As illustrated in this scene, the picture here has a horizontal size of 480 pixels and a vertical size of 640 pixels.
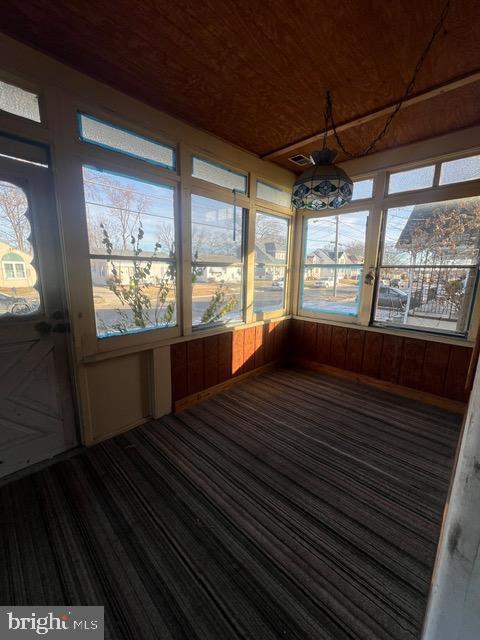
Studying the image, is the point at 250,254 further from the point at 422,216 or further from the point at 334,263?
the point at 422,216

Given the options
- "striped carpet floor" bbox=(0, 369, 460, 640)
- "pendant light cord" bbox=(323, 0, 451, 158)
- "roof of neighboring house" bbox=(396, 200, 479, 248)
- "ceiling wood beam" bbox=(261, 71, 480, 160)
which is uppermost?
"pendant light cord" bbox=(323, 0, 451, 158)

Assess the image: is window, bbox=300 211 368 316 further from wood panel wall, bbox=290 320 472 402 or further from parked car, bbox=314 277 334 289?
wood panel wall, bbox=290 320 472 402

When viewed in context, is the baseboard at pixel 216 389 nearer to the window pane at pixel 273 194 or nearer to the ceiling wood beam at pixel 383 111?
the window pane at pixel 273 194

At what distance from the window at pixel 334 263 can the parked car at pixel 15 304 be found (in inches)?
124

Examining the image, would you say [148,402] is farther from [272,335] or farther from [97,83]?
[97,83]

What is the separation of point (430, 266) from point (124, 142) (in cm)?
311

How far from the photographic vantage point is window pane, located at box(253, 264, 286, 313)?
3.53m

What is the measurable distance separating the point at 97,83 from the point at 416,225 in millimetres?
3132

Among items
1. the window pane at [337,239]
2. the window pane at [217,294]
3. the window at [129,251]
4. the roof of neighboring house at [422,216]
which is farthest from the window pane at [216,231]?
the roof of neighboring house at [422,216]

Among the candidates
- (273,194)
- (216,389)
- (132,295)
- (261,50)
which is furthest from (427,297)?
(132,295)

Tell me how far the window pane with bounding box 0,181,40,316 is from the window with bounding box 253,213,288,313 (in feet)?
7.47

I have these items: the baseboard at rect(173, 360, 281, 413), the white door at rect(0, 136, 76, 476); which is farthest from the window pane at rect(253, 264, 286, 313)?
the white door at rect(0, 136, 76, 476)

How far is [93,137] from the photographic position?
1.99 metres

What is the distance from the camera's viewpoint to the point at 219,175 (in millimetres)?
2850
